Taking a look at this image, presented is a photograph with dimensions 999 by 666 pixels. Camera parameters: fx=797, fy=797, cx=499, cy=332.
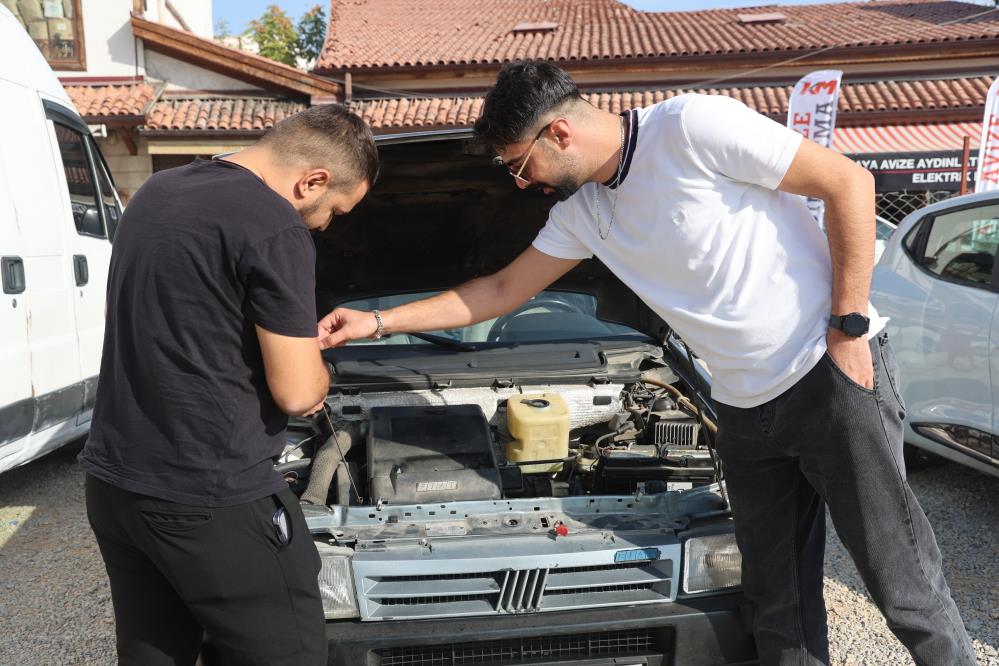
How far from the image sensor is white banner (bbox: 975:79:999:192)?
8859 millimetres

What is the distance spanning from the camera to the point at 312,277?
1.64 metres

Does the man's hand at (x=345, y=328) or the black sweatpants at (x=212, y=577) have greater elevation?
the man's hand at (x=345, y=328)

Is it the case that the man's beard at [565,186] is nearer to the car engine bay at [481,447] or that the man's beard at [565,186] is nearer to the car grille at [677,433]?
the car engine bay at [481,447]

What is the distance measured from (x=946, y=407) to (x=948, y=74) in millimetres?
12873

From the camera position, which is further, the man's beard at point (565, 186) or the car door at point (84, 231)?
the car door at point (84, 231)

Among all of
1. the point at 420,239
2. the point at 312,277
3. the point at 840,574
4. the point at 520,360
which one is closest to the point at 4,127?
the point at 420,239

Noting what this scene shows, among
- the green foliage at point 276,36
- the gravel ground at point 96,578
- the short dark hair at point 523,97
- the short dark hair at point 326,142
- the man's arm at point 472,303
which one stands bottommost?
the gravel ground at point 96,578

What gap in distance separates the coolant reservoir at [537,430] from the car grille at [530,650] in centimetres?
82

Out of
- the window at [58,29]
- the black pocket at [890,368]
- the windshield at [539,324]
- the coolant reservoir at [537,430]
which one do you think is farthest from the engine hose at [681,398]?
the window at [58,29]

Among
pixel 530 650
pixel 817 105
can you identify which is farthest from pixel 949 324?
pixel 817 105

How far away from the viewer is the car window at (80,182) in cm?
466

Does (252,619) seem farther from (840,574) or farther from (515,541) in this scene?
(840,574)

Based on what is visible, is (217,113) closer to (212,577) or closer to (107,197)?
(107,197)

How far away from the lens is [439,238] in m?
3.62
